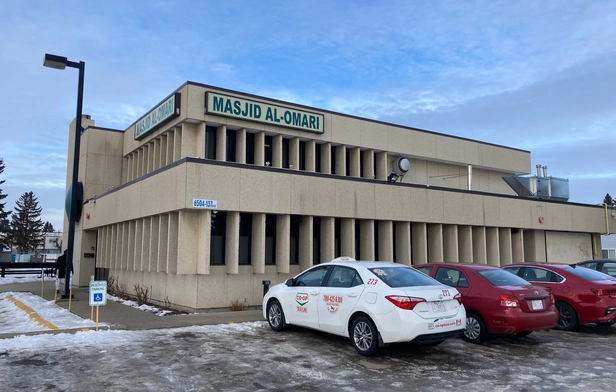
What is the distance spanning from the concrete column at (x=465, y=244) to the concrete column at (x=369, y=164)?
4.28 meters

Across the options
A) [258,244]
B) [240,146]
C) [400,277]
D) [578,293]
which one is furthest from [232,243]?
[578,293]

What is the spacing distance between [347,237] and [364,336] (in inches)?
342

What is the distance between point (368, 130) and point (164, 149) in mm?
7756

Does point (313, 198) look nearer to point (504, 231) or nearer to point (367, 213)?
point (367, 213)

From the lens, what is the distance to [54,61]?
1575 cm

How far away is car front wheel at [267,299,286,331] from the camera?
1030 cm

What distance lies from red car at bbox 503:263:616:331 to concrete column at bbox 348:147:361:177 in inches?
343

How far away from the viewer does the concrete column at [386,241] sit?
699 inches

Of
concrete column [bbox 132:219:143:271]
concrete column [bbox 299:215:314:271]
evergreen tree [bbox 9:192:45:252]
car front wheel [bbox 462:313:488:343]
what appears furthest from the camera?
evergreen tree [bbox 9:192:45:252]

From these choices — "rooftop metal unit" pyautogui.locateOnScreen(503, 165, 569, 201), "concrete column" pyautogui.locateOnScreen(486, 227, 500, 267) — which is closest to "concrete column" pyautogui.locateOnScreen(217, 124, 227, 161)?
"concrete column" pyautogui.locateOnScreen(486, 227, 500, 267)

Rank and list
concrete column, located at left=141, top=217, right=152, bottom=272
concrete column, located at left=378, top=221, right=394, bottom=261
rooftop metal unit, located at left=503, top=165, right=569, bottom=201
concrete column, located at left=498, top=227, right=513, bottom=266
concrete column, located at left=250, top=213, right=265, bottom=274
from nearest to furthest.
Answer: concrete column, located at left=250, top=213, right=265, bottom=274 → concrete column, located at left=141, top=217, right=152, bottom=272 → concrete column, located at left=378, top=221, right=394, bottom=261 → concrete column, located at left=498, top=227, right=513, bottom=266 → rooftop metal unit, located at left=503, top=165, right=569, bottom=201

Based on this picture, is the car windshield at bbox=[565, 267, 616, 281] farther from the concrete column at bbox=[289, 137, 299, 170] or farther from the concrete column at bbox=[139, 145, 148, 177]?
the concrete column at bbox=[139, 145, 148, 177]

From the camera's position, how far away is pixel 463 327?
8.37 metres

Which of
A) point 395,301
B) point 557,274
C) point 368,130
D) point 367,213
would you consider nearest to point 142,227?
point 367,213
